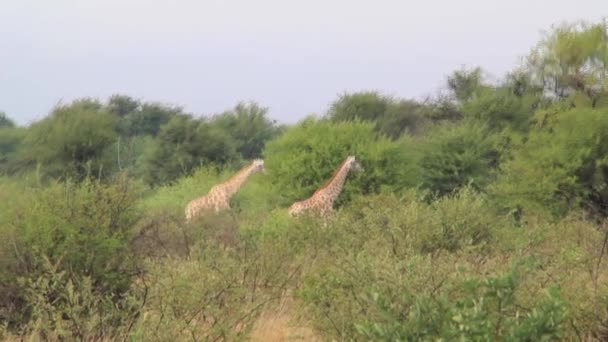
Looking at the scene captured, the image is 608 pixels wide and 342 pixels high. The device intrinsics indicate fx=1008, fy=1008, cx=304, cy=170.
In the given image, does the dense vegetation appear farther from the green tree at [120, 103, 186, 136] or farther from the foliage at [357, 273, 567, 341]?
the green tree at [120, 103, 186, 136]

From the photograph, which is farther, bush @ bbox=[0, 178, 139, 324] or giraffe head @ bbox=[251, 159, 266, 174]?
giraffe head @ bbox=[251, 159, 266, 174]

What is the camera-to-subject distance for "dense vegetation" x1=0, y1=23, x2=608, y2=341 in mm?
5332

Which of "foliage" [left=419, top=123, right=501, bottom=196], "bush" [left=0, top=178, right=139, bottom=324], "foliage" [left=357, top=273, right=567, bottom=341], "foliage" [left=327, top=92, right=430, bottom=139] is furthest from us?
"foliage" [left=327, top=92, right=430, bottom=139]

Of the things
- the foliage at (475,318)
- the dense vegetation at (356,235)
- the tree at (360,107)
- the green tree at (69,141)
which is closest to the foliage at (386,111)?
the tree at (360,107)

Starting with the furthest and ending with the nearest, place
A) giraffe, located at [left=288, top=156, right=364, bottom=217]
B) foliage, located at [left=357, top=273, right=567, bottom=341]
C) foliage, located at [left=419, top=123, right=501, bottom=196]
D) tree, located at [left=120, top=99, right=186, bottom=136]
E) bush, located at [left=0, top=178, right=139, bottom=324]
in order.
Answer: tree, located at [left=120, top=99, right=186, bottom=136] < foliage, located at [left=419, top=123, right=501, bottom=196] < giraffe, located at [left=288, top=156, right=364, bottom=217] < bush, located at [left=0, top=178, right=139, bottom=324] < foliage, located at [left=357, top=273, right=567, bottom=341]

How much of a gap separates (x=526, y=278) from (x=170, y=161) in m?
21.4

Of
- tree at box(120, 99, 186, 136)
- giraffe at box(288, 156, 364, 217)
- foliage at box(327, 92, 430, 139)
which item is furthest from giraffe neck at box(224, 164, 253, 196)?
tree at box(120, 99, 186, 136)

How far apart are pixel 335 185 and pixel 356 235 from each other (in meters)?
6.11

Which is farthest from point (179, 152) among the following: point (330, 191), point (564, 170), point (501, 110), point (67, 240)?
point (67, 240)

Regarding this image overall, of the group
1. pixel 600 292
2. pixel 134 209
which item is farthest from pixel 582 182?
pixel 600 292

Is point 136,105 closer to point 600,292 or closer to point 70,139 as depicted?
point 70,139

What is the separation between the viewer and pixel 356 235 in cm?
930

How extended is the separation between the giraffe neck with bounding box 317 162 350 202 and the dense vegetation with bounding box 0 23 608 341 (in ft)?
2.16

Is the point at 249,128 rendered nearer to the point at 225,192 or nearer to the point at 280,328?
the point at 225,192
